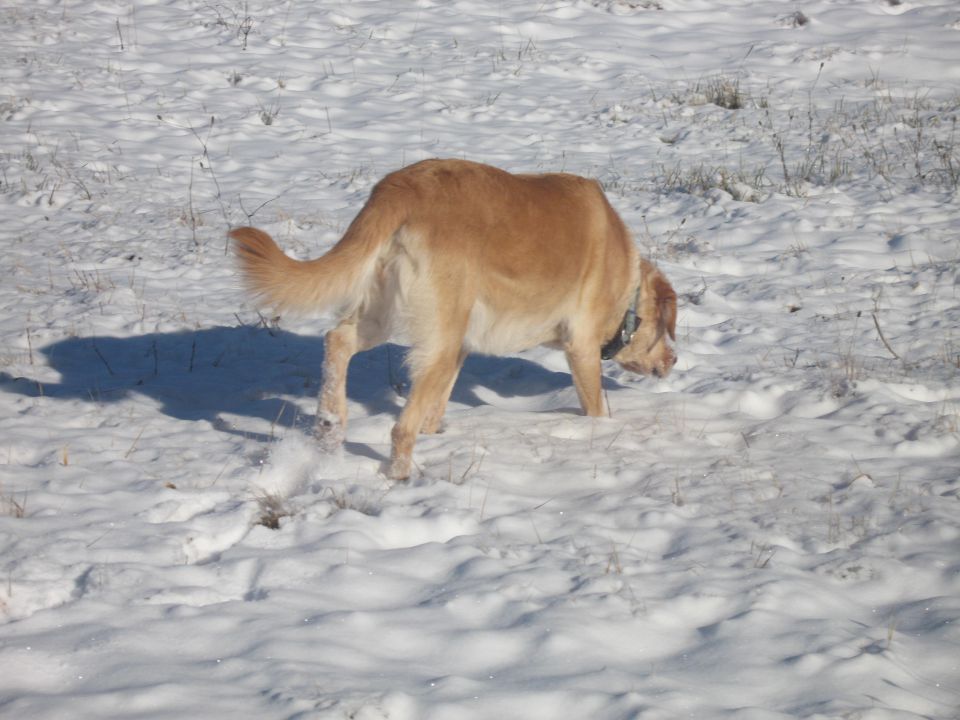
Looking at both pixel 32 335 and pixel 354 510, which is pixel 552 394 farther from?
pixel 32 335

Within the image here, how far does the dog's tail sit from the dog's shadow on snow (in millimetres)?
914

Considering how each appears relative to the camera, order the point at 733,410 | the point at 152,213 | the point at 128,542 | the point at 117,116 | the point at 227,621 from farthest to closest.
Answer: the point at 117,116 < the point at 152,213 < the point at 733,410 < the point at 128,542 < the point at 227,621

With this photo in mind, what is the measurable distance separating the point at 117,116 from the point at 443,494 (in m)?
7.87

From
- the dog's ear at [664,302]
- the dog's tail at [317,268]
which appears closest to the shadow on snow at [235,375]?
the dog's ear at [664,302]

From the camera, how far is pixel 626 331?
544 cm

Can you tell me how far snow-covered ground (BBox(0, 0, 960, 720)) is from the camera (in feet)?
9.23

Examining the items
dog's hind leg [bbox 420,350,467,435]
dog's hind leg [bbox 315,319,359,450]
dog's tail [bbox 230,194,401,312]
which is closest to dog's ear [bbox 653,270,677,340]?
dog's hind leg [bbox 420,350,467,435]

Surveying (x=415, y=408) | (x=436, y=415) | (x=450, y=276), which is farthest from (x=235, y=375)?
(x=450, y=276)

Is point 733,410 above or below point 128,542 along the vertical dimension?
below

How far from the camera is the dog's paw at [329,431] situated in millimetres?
4449

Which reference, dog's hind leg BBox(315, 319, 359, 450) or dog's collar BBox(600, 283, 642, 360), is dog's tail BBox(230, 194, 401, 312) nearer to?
dog's hind leg BBox(315, 319, 359, 450)

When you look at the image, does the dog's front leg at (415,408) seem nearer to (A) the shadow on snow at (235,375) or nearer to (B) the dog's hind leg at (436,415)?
(B) the dog's hind leg at (436,415)

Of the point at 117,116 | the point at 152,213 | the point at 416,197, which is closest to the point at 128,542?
the point at 416,197

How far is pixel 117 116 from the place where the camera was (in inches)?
403
